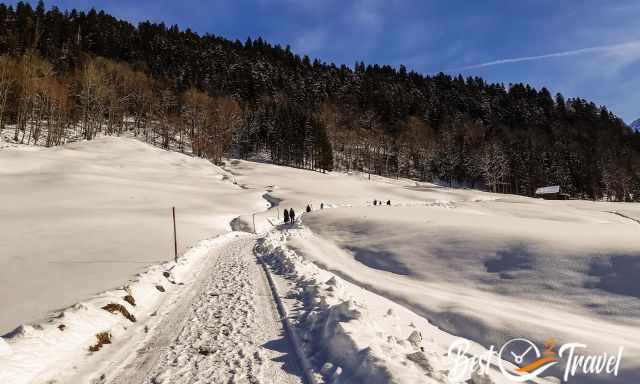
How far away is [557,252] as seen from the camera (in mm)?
9141

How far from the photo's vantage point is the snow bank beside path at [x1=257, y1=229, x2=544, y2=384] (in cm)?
435

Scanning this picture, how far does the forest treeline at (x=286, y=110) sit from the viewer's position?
7706 centimetres

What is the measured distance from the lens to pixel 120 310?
7797 mm

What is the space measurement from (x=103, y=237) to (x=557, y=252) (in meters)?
21.9

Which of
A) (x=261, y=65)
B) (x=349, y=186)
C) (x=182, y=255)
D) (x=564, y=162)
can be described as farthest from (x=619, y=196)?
(x=261, y=65)

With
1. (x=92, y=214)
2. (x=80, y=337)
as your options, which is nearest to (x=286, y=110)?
(x=92, y=214)

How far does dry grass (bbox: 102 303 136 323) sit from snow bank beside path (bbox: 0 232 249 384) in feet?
0.27

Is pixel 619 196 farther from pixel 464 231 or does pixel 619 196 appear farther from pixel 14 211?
pixel 14 211

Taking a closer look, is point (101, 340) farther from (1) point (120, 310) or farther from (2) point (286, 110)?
(2) point (286, 110)
